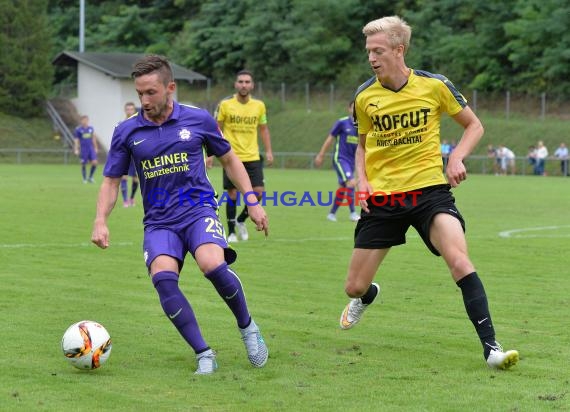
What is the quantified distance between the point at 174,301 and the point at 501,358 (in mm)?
1935

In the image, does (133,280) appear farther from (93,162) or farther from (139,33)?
(139,33)

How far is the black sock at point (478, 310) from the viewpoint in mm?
6531

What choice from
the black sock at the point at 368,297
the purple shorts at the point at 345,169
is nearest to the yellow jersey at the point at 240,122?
the purple shorts at the point at 345,169

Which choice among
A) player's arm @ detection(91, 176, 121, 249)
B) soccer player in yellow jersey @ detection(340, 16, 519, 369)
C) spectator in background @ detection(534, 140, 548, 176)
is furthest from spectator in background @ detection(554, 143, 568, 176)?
player's arm @ detection(91, 176, 121, 249)

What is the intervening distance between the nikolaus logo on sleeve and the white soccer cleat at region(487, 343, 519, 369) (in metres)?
2.24

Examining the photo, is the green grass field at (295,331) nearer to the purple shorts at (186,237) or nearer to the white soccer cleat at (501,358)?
the white soccer cleat at (501,358)

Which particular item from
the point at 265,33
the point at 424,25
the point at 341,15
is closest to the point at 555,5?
the point at 424,25

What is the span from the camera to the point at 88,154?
31.3 meters

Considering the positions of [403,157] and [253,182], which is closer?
[403,157]

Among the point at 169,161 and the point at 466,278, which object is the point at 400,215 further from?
the point at 169,161

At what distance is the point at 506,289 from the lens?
1001 centimetres

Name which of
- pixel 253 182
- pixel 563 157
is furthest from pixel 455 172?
pixel 563 157

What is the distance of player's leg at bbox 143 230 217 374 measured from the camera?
21.1 feet

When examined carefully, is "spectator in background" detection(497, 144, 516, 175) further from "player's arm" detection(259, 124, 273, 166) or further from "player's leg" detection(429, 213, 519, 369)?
"player's leg" detection(429, 213, 519, 369)
